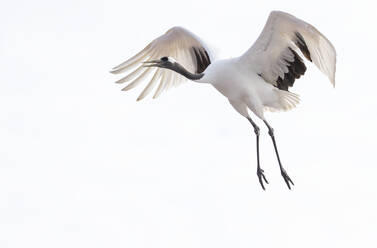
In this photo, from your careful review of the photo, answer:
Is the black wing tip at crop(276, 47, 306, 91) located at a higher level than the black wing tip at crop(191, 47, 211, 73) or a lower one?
lower

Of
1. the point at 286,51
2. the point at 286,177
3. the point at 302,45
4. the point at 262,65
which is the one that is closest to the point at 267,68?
the point at 262,65

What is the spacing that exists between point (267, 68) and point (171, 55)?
2.25 meters

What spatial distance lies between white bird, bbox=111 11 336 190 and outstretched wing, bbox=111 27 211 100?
0.02m

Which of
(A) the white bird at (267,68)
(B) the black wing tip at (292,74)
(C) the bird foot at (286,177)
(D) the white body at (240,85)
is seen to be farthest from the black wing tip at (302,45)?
(C) the bird foot at (286,177)

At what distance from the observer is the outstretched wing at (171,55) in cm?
1473

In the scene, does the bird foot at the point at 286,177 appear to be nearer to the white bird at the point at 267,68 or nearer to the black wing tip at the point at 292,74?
the white bird at the point at 267,68

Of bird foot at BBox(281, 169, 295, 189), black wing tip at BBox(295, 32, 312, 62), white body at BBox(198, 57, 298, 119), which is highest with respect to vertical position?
black wing tip at BBox(295, 32, 312, 62)

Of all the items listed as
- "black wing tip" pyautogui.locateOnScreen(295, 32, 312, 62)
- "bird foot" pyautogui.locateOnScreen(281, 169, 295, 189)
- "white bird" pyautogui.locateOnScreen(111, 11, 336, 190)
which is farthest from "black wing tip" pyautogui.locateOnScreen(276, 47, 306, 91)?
"bird foot" pyautogui.locateOnScreen(281, 169, 295, 189)

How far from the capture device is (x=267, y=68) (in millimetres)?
13438

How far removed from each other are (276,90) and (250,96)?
1.96 feet

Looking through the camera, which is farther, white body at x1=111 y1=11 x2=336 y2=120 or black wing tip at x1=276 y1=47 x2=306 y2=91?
black wing tip at x1=276 y1=47 x2=306 y2=91

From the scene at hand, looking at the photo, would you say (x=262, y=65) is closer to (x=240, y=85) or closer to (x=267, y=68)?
(x=267, y=68)

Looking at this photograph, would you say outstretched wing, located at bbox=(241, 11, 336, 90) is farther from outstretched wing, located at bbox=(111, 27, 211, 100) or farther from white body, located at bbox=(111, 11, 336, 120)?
outstretched wing, located at bbox=(111, 27, 211, 100)

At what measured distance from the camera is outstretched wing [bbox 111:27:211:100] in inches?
580
